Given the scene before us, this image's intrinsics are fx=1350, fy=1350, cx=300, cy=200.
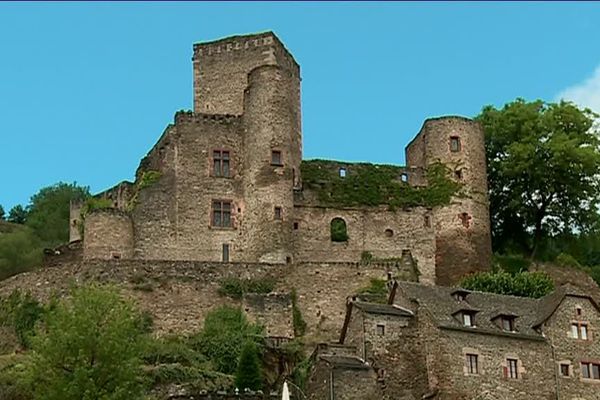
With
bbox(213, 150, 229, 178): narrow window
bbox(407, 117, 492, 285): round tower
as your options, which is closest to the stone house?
bbox(407, 117, 492, 285): round tower

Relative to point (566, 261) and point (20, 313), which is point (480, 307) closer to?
point (566, 261)

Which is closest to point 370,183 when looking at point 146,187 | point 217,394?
point 146,187

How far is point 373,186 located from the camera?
68438mm

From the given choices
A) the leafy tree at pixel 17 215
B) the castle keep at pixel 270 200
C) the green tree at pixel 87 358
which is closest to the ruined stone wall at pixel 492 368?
the green tree at pixel 87 358

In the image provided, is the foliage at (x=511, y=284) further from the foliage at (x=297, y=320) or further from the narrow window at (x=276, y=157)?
the narrow window at (x=276, y=157)

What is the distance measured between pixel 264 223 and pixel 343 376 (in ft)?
56.6

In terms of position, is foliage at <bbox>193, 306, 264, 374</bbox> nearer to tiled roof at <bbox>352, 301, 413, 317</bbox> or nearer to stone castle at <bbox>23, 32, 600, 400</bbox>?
stone castle at <bbox>23, 32, 600, 400</bbox>

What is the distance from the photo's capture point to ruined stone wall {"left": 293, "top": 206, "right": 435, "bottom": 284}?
65250mm

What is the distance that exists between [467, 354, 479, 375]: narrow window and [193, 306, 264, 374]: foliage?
910 cm

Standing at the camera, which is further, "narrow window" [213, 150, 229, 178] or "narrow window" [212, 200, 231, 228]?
"narrow window" [213, 150, 229, 178]

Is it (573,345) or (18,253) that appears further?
(18,253)

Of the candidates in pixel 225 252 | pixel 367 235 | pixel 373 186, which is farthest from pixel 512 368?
pixel 373 186

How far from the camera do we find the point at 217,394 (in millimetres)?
47000

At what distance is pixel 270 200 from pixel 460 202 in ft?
32.2
